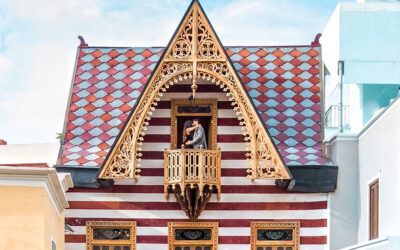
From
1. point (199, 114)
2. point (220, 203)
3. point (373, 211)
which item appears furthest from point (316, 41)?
point (373, 211)

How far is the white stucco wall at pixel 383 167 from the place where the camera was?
30844 mm

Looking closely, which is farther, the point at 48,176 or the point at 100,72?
the point at 100,72

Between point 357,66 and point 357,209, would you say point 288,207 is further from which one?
point 357,66

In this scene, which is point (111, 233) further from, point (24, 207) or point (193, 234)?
point (24, 207)

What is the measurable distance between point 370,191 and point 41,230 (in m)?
9.28

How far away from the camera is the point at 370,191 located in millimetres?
34406

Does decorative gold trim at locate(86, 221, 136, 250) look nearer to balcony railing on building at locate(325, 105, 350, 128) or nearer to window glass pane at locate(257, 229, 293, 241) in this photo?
window glass pane at locate(257, 229, 293, 241)

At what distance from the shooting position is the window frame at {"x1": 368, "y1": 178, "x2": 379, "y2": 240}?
33.4m

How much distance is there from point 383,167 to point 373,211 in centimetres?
182

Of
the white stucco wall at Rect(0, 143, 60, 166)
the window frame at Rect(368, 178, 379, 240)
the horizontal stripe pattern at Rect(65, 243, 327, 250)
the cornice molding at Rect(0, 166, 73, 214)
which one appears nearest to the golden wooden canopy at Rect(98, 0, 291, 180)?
the horizontal stripe pattern at Rect(65, 243, 327, 250)

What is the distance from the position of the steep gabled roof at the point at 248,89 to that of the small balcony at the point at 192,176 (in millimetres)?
1847

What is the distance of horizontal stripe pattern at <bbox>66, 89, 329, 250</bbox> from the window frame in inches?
85.0

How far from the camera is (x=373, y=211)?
33906 millimetres

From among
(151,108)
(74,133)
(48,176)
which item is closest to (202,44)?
(151,108)
